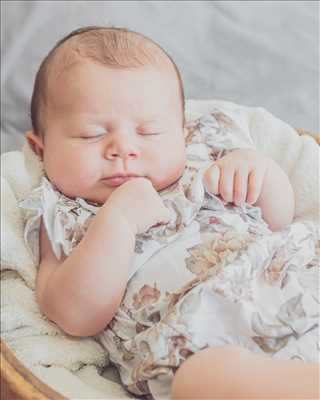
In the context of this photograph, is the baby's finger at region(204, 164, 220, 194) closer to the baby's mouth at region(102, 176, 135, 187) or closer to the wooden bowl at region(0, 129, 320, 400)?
the baby's mouth at region(102, 176, 135, 187)

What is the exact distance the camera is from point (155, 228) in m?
1.09

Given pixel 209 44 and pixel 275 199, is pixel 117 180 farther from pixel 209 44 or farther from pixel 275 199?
pixel 209 44

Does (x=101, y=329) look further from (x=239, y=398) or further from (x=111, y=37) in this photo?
(x=111, y=37)

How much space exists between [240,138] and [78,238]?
38 cm

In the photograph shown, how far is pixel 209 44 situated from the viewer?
1701mm

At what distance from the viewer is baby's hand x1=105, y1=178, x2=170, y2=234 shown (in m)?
1.04

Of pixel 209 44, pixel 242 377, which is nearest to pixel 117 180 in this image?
pixel 242 377

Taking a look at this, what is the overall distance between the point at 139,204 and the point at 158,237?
58 millimetres

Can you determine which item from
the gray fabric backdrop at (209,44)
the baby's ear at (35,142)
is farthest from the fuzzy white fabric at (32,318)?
the gray fabric backdrop at (209,44)

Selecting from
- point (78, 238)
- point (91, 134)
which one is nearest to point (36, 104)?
point (91, 134)

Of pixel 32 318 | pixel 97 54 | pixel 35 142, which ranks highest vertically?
pixel 97 54

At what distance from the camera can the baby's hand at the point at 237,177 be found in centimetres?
114

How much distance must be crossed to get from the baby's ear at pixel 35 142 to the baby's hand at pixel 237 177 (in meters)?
0.26

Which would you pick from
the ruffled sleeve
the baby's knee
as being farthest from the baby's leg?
the ruffled sleeve
